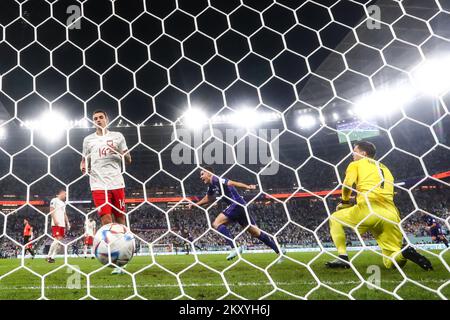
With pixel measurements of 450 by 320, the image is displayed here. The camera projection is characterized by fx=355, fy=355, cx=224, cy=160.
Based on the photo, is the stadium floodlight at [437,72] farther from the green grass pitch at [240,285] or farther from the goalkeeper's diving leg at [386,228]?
the green grass pitch at [240,285]

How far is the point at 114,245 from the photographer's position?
6.20ft

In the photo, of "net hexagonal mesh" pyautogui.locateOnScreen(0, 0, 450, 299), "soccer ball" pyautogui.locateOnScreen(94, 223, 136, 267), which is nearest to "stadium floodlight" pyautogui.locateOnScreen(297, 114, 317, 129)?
"net hexagonal mesh" pyautogui.locateOnScreen(0, 0, 450, 299)

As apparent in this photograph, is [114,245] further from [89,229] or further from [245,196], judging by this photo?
[245,196]

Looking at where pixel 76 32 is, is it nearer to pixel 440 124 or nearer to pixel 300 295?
pixel 300 295

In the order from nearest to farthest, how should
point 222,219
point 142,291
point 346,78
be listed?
point 142,291 → point 222,219 → point 346,78

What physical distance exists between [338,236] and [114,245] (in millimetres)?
1470

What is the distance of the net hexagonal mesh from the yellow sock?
17 centimetres

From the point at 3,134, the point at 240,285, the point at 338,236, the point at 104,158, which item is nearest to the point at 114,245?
the point at 240,285

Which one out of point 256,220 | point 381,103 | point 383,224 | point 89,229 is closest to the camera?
point 383,224

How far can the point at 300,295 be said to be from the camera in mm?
1695

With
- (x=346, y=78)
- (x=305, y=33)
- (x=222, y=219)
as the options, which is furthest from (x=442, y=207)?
(x=222, y=219)

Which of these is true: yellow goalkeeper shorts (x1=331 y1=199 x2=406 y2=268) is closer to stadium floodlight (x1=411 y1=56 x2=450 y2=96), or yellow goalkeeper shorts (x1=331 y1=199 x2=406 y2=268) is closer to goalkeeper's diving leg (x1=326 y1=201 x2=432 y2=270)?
goalkeeper's diving leg (x1=326 y1=201 x2=432 y2=270)

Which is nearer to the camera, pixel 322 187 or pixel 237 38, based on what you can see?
pixel 237 38

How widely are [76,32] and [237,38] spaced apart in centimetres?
179
